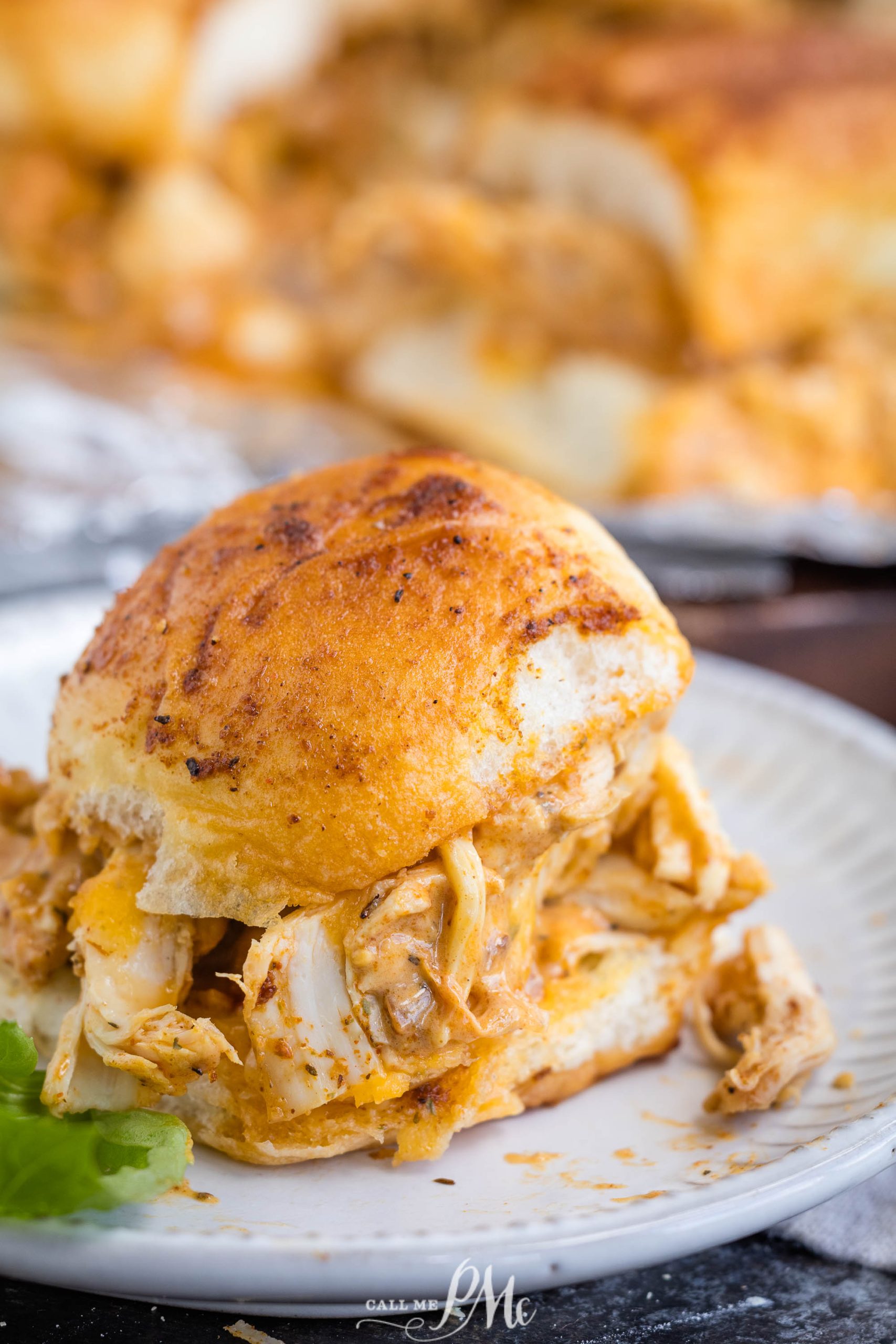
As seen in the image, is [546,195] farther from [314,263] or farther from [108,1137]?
[108,1137]

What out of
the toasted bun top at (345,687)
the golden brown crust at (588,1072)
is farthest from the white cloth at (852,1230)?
the toasted bun top at (345,687)

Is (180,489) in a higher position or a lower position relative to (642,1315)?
higher

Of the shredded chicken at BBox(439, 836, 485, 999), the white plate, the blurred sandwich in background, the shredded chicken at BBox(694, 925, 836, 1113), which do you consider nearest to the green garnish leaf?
the white plate

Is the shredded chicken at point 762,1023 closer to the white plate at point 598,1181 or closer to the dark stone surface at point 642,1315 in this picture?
the white plate at point 598,1181

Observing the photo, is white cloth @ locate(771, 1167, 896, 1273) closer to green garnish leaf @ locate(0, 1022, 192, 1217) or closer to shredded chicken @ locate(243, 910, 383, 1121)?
shredded chicken @ locate(243, 910, 383, 1121)

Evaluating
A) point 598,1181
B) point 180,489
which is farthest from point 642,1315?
point 180,489

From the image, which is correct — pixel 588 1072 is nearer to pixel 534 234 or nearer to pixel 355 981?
pixel 355 981

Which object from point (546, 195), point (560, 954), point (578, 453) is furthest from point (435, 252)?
point (560, 954)
